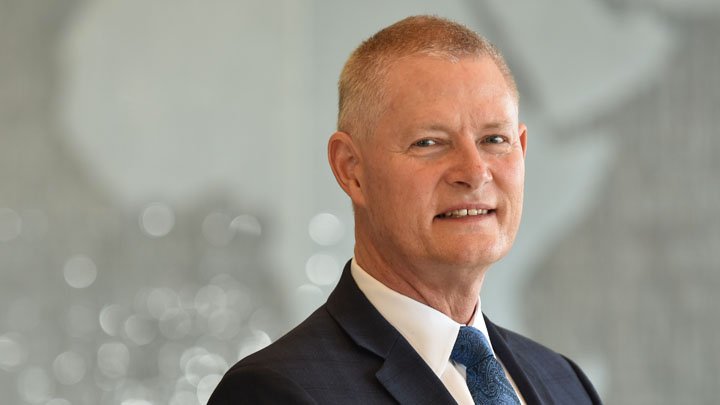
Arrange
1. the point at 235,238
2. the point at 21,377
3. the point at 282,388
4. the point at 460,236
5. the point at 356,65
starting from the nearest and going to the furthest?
the point at 282,388
the point at 460,236
the point at 356,65
the point at 21,377
the point at 235,238

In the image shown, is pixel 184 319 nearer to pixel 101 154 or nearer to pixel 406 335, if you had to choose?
pixel 101 154

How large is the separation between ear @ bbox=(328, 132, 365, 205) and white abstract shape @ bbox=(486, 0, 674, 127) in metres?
2.13

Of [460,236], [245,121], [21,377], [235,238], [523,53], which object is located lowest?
[21,377]

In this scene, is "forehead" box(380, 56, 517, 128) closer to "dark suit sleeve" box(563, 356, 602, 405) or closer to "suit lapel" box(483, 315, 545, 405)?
"suit lapel" box(483, 315, 545, 405)

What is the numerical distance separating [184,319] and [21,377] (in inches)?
18.0

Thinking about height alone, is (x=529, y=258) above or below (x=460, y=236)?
above

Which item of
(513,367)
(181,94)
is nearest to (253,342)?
(181,94)

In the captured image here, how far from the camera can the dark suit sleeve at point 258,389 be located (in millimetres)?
1371

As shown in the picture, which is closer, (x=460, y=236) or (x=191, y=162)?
(x=460, y=236)

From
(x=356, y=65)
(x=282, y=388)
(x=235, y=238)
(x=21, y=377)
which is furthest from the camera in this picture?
(x=235, y=238)

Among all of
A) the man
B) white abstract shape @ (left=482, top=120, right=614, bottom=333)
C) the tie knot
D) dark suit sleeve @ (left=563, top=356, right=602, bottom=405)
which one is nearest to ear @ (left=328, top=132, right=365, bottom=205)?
the man

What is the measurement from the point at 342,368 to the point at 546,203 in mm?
2308

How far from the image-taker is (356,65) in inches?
63.8

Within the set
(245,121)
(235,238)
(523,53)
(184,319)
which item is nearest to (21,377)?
(184,319)
